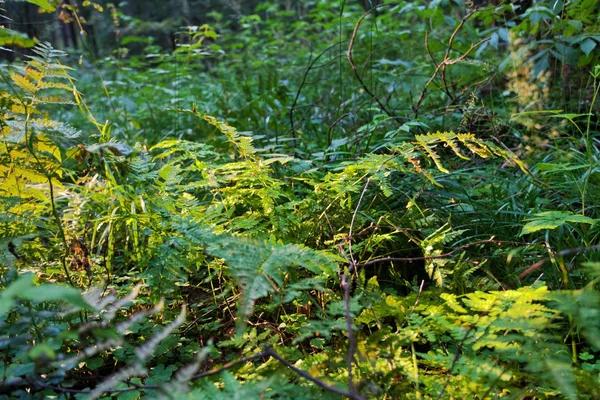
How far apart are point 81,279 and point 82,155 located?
1.57ft

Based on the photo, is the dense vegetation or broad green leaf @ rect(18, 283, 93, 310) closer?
broad green leaf @ rect(18, 283, 93, 310)

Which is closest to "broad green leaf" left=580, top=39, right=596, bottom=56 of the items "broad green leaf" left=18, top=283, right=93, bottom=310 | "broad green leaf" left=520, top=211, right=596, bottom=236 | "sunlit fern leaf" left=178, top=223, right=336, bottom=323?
"broad green leaf" left=520, top=211, right=596, bottom=236

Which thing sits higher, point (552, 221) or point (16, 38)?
point (16, 38)

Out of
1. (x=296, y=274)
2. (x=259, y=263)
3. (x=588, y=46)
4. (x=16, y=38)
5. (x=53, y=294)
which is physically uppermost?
(x=16, y=38)

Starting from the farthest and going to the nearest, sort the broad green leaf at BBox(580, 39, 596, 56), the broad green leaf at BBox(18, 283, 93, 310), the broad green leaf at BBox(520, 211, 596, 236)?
1. the broad green leaf at BBox(580, 39, 596, 56)
2. the broad green leaf at BBox(520, 211, 596, 236)
3. the broad green leaf at BBox(18, 283, 93, 310)

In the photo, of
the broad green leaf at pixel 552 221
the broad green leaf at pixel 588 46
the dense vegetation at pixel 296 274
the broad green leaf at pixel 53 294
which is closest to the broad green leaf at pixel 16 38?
the dense vegetation at pixel 296 274

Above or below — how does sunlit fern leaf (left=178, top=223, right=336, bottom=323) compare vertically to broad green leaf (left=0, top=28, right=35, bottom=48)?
below

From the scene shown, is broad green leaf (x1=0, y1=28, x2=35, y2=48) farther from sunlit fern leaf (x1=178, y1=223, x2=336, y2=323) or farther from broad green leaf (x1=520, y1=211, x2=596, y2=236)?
broad green leaf (x1=520, y1=211, x2=596, y2=236)

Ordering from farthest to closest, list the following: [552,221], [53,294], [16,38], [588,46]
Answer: [588,46], [552,221], [16,38], [53,294]

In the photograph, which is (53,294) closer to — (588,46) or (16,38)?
Result: (16,38)

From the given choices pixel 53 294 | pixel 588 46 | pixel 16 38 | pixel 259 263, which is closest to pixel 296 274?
pixel 259 263

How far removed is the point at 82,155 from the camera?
1751 mm

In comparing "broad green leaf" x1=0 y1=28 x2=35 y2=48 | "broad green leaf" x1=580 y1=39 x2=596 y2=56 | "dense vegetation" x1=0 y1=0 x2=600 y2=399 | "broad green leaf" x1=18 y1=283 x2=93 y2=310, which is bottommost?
"dense vegetation" x1=0 y1=0 x2=600 y2=399

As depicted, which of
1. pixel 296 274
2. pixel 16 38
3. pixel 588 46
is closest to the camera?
pixel 16 38
